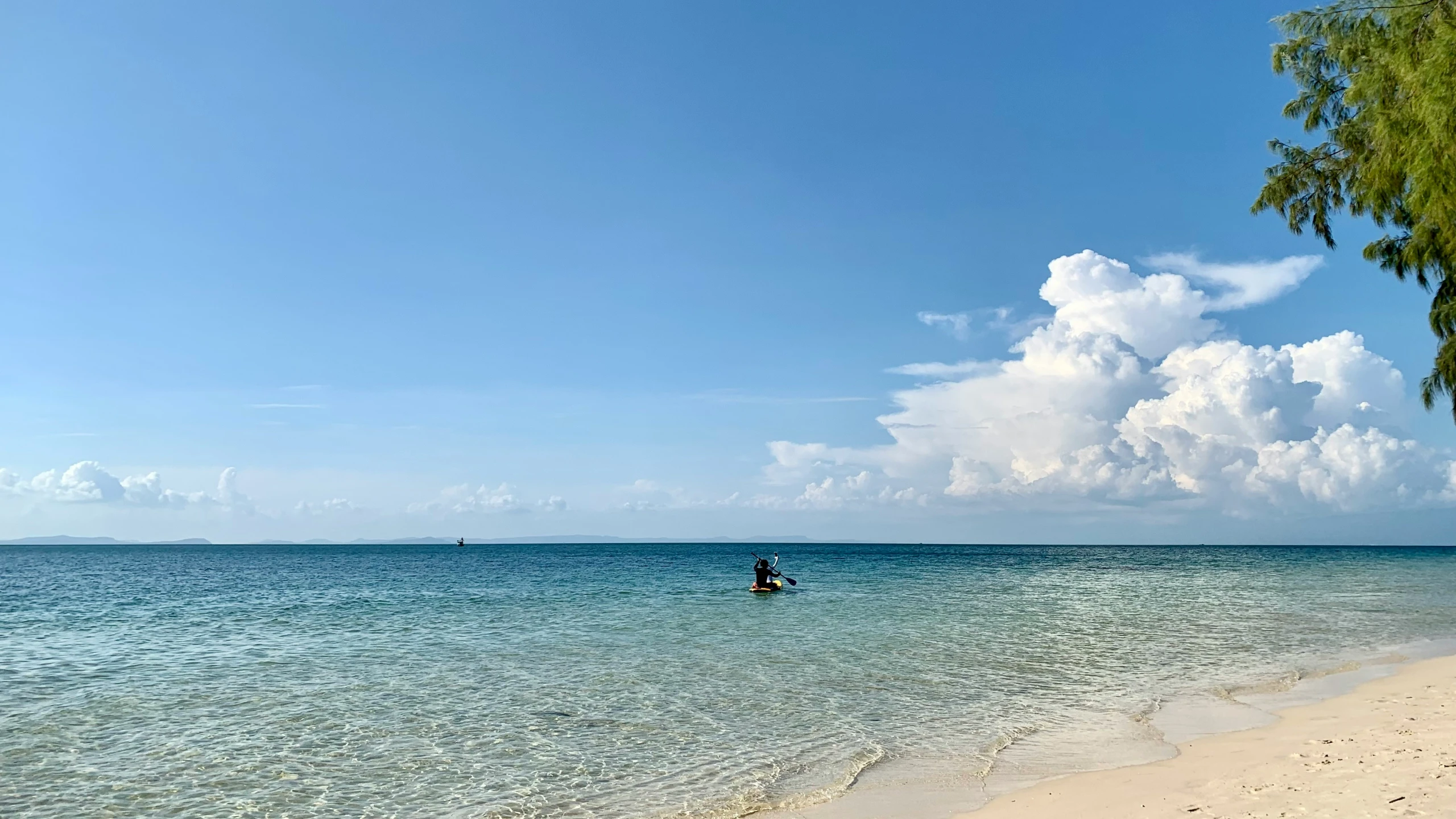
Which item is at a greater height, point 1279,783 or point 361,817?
point 1279,783

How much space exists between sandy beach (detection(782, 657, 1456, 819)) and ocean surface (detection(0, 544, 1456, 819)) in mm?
947

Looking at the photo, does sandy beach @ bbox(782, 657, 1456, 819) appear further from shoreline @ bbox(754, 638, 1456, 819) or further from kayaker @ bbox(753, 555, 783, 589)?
kayaker @ bbox(753, 555, 783, 589)

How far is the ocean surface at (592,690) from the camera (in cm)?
1009

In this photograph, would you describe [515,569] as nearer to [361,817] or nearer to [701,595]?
[701,595]

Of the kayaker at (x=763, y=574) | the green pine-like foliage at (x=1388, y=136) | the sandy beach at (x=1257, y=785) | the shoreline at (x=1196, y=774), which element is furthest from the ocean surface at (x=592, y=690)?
the green pine-like foliage at (x=1388, y=136)

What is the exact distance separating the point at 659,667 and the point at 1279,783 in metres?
12.5

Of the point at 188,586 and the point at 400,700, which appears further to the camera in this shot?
the point at 188,586

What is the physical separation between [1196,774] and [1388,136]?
836 cm

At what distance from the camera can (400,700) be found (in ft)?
49.3

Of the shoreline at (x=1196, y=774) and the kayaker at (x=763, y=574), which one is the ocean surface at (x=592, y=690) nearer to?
the shoreline at (x=1196, y=774)

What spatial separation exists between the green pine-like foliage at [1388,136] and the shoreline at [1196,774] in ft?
21.1

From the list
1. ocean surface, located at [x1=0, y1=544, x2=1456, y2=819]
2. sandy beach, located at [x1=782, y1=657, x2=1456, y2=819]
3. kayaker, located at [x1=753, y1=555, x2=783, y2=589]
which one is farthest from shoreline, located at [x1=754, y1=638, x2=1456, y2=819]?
kayaker, located at [x1=753, y1=555, x2=783, y2=589]

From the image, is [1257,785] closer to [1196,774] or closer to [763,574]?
[1196,774]

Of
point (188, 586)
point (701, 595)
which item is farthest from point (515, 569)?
point (701, 595)
